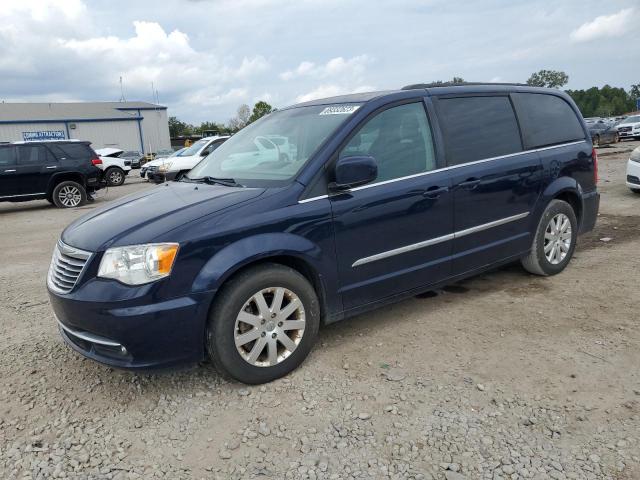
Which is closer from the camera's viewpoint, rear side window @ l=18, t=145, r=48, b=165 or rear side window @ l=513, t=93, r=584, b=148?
rear side window @ l=513, t=93, r=584, b=148

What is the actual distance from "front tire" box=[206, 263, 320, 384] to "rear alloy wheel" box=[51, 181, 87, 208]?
11400 millimetres

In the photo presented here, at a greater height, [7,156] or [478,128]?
[7,156]

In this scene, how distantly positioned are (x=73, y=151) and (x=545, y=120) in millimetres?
11830

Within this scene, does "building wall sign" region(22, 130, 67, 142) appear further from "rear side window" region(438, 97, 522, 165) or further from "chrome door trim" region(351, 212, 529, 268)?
"chrome door trim" region(351, 212, 529, 268)

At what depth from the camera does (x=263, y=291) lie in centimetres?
298

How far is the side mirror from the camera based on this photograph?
3.14 metres

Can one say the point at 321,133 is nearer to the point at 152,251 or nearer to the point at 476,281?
the point at 152,251

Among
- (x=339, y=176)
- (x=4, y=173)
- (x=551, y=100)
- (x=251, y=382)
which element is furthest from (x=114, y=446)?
(x=4, y=173)

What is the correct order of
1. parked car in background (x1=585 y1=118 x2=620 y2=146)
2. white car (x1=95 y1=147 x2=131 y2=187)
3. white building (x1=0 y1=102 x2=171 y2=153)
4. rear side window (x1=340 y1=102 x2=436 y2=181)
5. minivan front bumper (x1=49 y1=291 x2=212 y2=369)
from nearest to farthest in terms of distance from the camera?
minivan front bumper (x1=49 y1=291 x2=212 y2=369)
rear side window (x1=340 y1=102 x2=436 y2=181)
white car (x1=95 y1=147 x2=131 y2=187)
parked car in background (x1=585 y1=118 x2=620 y2=146)
white building (x1=0 y1=102 x2=171 y2=153)

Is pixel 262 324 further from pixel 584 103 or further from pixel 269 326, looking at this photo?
pixel 584 103

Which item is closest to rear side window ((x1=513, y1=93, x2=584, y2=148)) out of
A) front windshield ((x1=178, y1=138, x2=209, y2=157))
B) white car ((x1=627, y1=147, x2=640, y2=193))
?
white car ((x1=627, y1=147, x2=640, y2=193))

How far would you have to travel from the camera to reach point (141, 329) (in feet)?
8.90

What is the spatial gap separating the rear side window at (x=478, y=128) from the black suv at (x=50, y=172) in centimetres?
1138

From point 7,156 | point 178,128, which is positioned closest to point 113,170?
point 7,156
